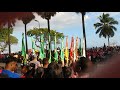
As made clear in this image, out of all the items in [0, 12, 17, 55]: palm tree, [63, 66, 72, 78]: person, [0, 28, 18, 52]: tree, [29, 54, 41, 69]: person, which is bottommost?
[63, 66, 72, 78]: person

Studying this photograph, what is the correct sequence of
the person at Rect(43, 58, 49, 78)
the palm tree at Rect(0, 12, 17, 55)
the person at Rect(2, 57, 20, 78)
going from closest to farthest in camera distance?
the person at Rect(2, 57, 20, 78)
the person at Rect(43, 58, 49, 78)
the palm tree at Rect(0, 12, 17, 55)

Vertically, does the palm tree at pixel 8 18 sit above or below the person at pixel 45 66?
above

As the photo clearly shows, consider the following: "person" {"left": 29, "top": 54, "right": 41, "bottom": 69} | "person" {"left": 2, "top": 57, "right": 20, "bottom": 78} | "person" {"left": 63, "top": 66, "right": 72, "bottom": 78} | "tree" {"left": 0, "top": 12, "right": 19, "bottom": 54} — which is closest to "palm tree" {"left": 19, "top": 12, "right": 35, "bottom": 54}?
"tree" {"left": 0, "top": 12, "right": 19, "bottom": 54}

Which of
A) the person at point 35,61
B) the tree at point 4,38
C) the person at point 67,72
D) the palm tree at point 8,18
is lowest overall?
the person at point 67,72

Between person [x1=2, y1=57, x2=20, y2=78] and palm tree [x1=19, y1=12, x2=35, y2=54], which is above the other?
palm tree [x1=19, y1=12, x2=35, y2=54]

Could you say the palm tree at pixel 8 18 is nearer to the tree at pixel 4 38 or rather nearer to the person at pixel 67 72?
the tree at pixel 4 38

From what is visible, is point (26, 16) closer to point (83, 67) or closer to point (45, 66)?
point (45, 66)

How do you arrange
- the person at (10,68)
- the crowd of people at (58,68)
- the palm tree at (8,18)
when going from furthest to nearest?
the palm tree at (8,18)
the crowd of people at (58,68)
the person at (10,68)

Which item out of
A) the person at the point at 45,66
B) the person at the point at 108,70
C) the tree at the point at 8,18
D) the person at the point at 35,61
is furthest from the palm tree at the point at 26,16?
the person at the point at 108,70

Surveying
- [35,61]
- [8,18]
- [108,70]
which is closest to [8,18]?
[8,18]

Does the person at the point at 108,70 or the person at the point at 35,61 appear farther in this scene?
the person at the point at 35,61

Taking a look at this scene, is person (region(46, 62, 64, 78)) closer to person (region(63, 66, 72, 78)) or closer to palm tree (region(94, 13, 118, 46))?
person (region(63, 66, 72, 78))

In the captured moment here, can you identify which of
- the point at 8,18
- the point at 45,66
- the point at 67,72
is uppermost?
the point at 8,18
